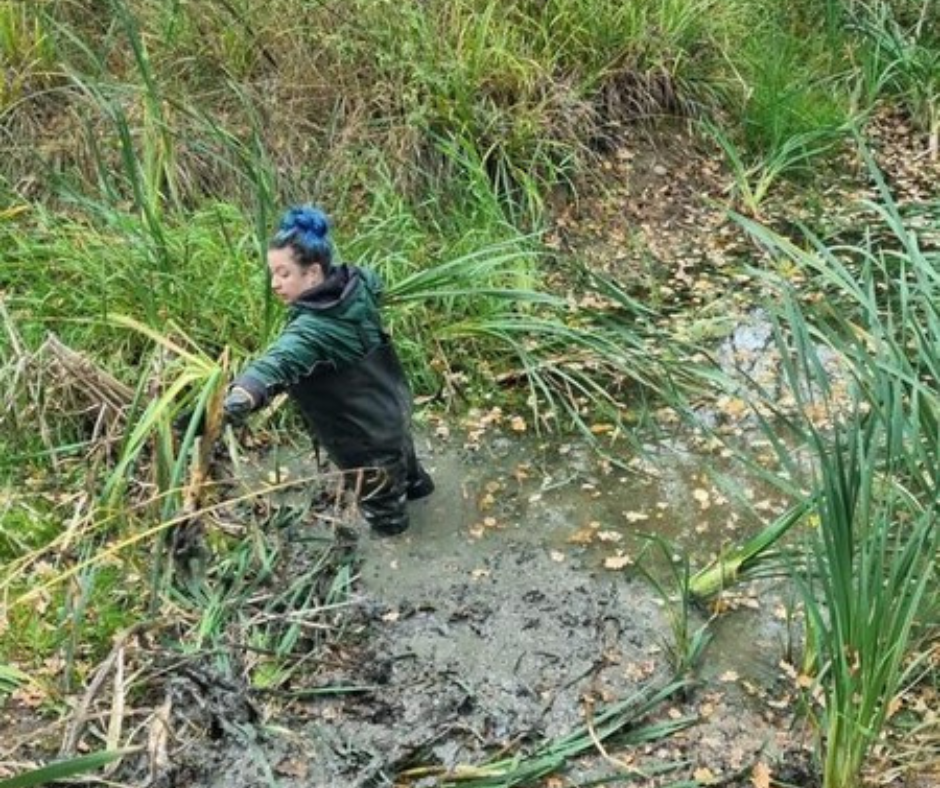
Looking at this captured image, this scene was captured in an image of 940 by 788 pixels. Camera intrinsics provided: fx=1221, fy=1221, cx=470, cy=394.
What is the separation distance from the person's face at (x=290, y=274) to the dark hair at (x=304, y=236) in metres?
0.01

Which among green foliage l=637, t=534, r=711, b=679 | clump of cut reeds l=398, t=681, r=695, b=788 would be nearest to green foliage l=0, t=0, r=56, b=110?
green foliage l=637, t=534, r=711, b=679

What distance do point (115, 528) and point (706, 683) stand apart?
1560 mm

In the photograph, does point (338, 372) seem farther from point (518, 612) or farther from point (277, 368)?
point (518, 612)

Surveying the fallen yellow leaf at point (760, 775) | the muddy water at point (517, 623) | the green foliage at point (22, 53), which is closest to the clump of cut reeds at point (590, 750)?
the muddy water at point (517, 623)

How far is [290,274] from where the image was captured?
9.91 ft

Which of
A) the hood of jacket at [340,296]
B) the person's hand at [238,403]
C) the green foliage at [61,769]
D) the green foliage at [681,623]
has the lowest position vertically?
the green foliage at [681,623]

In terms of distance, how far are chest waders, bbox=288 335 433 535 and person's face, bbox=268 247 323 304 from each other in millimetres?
224

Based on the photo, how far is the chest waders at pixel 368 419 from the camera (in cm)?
322

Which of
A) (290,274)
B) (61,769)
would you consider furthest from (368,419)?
(61,769)

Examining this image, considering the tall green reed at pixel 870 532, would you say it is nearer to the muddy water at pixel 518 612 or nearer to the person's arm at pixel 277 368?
the muddy water at pixel 518 612

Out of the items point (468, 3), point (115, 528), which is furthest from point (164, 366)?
point (468, 3)

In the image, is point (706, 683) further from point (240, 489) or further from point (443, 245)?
point (443, 245)

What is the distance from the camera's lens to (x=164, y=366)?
129 inches

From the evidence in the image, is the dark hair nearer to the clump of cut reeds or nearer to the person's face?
the person's face
